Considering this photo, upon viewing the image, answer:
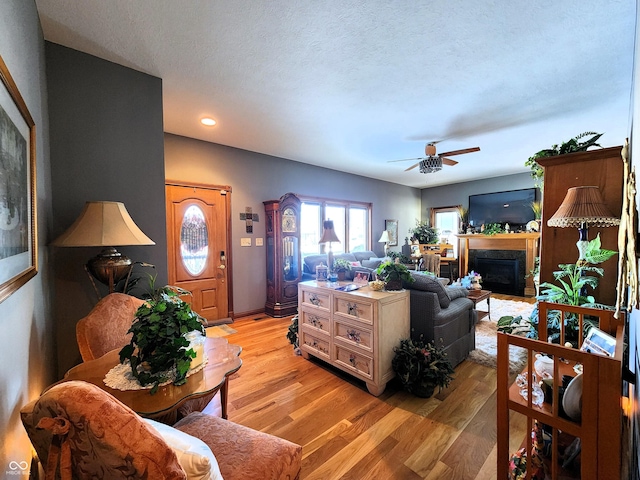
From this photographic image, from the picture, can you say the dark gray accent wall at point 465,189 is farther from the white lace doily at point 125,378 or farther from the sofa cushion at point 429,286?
the white lace doily at point 125,378

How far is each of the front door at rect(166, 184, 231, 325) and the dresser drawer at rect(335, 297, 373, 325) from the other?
2339 mm

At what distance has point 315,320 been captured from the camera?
2.77 meters

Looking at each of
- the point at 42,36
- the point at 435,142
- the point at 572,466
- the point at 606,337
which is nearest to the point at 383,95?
the point at 435,142

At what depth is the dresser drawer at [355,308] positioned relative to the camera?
2.23m

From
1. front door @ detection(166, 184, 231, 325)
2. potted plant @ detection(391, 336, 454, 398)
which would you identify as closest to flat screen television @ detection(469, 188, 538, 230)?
potted plant @ detection(391, 336, 454, 398)

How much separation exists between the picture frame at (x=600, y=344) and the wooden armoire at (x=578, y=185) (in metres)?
1.11

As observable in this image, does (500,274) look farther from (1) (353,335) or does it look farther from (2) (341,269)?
(1) (353,335)

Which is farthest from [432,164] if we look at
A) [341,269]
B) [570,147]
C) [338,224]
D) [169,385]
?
[169,385]

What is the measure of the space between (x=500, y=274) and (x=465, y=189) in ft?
8.20

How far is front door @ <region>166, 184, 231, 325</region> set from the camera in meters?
3.71

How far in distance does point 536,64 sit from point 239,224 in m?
3.98

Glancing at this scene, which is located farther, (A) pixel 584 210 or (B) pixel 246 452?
(A) pixel 584 210

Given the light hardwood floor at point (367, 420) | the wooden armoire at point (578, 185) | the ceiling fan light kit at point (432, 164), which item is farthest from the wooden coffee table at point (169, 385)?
the ceiling fan light kit at point (432, 164)

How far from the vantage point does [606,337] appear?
1346mm
